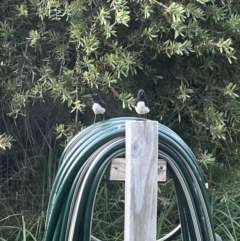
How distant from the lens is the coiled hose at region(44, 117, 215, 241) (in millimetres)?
2021

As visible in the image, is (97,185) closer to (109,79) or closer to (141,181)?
(141,181)

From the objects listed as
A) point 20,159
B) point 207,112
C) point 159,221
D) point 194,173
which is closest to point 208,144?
point 207,112

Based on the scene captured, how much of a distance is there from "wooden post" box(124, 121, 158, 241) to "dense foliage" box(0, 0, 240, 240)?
1555 mm

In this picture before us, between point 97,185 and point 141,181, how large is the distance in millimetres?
151

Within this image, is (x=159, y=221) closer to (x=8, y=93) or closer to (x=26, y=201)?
(x=26, y=201)

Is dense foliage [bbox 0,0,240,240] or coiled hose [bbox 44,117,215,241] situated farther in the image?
dense foliage [bbox 0,0,240,240]

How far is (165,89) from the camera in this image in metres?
4.17

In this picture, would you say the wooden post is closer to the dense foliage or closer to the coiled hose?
the coiled hose

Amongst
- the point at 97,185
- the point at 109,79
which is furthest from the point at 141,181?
the point at 109,79

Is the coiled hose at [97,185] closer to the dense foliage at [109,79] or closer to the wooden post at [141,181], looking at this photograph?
the wooden post at [141,181]

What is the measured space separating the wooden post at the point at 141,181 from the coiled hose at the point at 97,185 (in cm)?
6

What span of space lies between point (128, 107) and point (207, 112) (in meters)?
0.55

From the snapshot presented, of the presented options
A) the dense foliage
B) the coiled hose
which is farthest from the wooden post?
the dense foliage

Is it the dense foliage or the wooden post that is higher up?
the dense foliage
